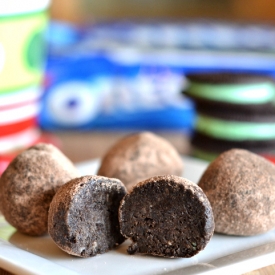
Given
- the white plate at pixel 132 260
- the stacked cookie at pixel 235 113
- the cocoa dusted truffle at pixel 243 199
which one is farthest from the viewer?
the stacked cookie at pixel 235 113

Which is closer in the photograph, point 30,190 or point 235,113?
point 30,190

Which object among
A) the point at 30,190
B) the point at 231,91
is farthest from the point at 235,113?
the point at 30,190

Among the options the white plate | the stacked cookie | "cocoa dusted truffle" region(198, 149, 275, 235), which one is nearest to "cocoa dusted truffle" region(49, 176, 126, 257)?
the white plate

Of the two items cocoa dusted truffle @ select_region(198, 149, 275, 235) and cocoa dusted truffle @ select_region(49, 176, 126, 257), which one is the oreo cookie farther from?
cocoa dusted truffle @ select_region(49, 176, 126, 257)

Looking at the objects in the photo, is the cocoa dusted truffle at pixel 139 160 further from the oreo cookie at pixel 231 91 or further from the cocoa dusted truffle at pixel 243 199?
the oreo cookie at pixel 231 91

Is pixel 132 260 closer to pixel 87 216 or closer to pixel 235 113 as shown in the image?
pixel 87 216

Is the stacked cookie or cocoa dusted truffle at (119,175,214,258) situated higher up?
cocoa dusted truffle at (119,175,214,258)

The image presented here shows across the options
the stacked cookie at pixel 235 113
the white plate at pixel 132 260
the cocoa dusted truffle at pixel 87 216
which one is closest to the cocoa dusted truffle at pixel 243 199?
the white plate at pixel 132 260
